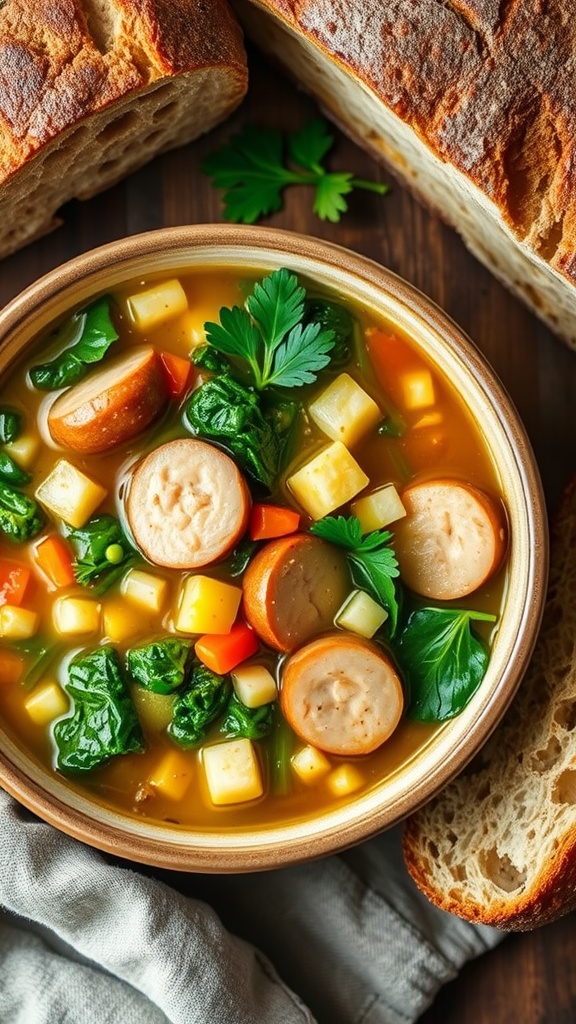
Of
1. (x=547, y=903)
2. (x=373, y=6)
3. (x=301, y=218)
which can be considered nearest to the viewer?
(x=373, y=6)

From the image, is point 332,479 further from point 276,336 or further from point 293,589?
point 276,336

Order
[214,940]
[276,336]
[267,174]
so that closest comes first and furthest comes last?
[276,336] < [214,940] < [267,174]

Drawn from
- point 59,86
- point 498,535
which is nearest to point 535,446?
point 498,535

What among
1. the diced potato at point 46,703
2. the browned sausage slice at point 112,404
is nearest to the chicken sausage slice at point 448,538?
the browned sausage slice at point 112,404

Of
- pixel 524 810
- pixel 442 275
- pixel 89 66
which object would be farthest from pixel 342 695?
pixel 89 66

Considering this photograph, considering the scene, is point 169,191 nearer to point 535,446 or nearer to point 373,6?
point 373,6

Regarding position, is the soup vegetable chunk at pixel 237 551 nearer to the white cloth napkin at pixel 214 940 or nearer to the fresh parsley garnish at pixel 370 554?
the fresh parsley garnish at pixel 370 554

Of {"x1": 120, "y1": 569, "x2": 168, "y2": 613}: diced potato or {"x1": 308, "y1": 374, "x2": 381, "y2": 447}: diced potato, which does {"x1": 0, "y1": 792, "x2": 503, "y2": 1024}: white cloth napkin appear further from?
{"x1": 308, "y1": 374, "x2": 381, "y2": 447}: diced potato
